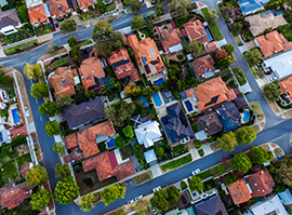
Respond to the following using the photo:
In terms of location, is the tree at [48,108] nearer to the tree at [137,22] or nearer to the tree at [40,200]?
the tree at [40,200]

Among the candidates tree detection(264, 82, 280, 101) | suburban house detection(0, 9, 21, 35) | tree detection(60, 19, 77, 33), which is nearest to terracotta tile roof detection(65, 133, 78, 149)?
tree detection(60, 19, 77, 33)

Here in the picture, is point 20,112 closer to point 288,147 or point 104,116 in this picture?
point 104,116

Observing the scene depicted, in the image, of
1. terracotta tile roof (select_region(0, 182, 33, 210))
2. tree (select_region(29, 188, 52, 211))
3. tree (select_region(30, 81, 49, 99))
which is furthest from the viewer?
tree (select_region(30, 81, 49, 99))

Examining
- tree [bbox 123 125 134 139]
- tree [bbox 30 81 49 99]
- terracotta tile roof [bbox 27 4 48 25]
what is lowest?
tree [bbox 123 125 134 139]

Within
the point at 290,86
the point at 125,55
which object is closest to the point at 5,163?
the point at 125,55

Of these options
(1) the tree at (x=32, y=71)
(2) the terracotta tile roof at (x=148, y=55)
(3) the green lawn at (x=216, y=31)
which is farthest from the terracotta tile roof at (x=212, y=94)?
(1) the tree at (x=32, y=71)

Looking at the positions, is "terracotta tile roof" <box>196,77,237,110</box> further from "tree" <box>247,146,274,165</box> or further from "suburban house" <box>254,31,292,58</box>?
"suburban house" <box>254,31,292,58</box>

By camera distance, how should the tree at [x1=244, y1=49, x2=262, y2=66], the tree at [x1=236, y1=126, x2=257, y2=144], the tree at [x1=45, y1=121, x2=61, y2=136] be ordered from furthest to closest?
1. the tree at [x1=244, y1=49, x2=262, y2=66]
2. the tree at [x1=45, y1=121, x2=61, y2=136]
3. the tree at [x1=236, y1=126, x2=257, y2=144]
